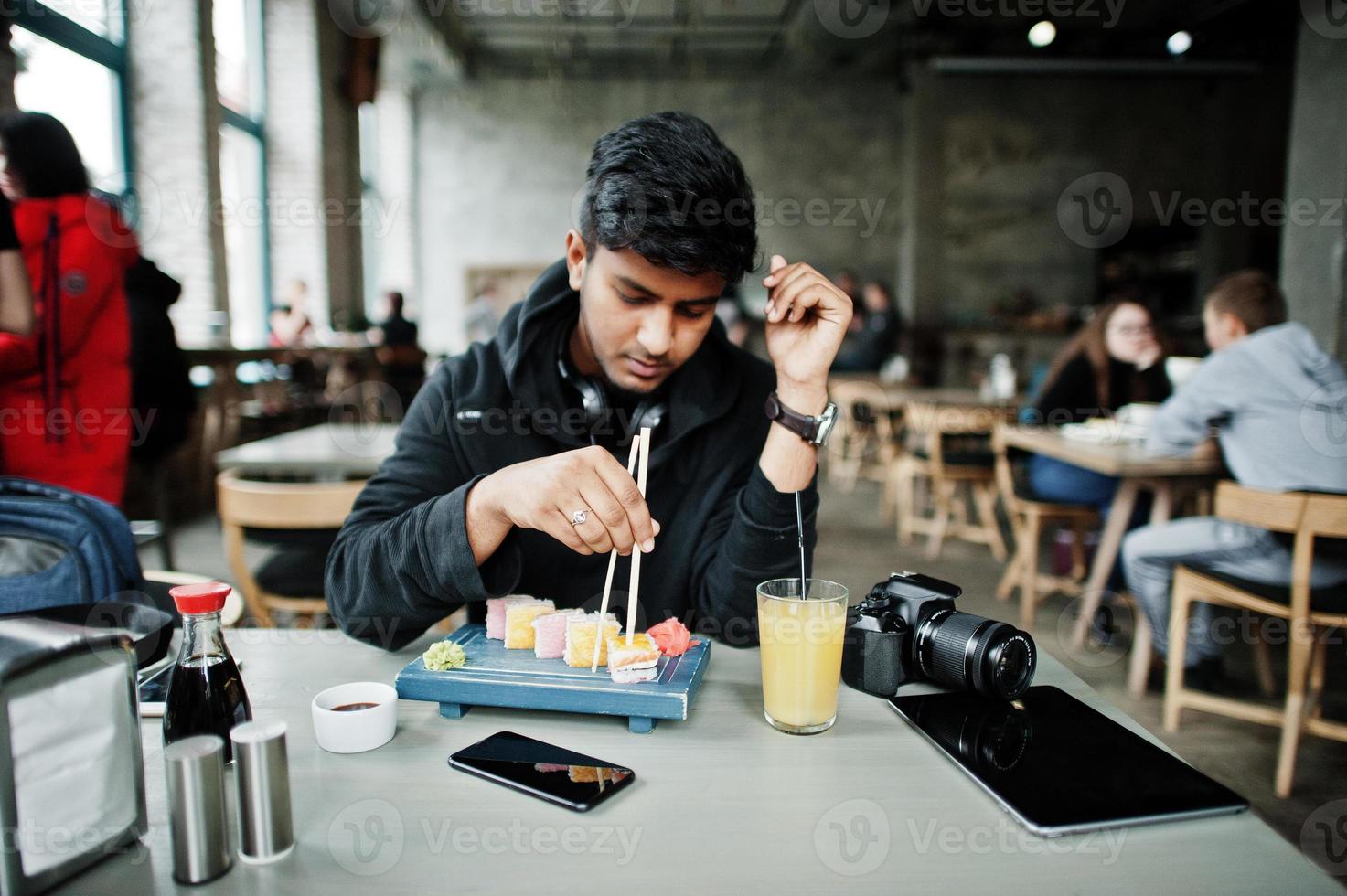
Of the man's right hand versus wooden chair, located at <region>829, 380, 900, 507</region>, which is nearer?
the man's right hand

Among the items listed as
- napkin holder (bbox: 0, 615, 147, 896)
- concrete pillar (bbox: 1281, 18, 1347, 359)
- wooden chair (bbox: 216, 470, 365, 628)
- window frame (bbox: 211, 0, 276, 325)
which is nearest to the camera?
napkin holder (bbox: 0, 615, 147, 896)

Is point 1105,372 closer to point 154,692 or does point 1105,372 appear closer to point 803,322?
point 803,322

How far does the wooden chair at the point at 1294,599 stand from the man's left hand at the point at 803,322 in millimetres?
1631

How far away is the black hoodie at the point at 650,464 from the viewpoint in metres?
1.21

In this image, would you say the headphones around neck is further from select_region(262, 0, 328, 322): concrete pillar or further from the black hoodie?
select_region(262, 0, 328, 322): concrete pillar

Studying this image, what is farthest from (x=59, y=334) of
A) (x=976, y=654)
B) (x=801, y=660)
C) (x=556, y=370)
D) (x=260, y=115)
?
(x=260, y=115)

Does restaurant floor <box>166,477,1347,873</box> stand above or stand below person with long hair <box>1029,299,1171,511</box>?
below

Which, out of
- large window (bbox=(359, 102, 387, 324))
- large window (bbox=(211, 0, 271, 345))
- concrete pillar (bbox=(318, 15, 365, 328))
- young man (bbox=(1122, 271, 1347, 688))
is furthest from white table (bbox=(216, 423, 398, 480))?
large window (bbox=(359, 102, 387, 324))

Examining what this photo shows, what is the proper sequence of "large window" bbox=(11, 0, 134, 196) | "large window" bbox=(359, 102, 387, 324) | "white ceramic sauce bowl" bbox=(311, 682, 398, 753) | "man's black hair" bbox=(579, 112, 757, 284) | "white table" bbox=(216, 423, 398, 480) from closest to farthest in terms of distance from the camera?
1. "white ceramic sauce bowl" bbox=(311, 682, 398, 753)
2. "man's black hair" bbox=(579, 112, 757, 284)
3. "white table" bbox=(216, 423, 398, 480)
4. "large window" bbox=(11, 0, 134, 196)
5. "large window" bbox=(359, 102, 387, 324)

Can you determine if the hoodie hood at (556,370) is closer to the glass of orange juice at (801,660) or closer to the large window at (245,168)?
the glass of orange juice at (801,660)

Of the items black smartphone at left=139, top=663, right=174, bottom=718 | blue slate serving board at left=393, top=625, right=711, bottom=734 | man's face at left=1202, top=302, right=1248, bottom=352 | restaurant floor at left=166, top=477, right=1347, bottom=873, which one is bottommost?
restaurant floor at left=166, top=477, right=1347, bottom=873

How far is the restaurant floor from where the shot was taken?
2193 millimetres

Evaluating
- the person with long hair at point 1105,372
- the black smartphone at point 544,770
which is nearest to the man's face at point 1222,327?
the person with long hair at point 1105,372

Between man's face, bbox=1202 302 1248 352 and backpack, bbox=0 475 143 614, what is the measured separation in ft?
10.5
